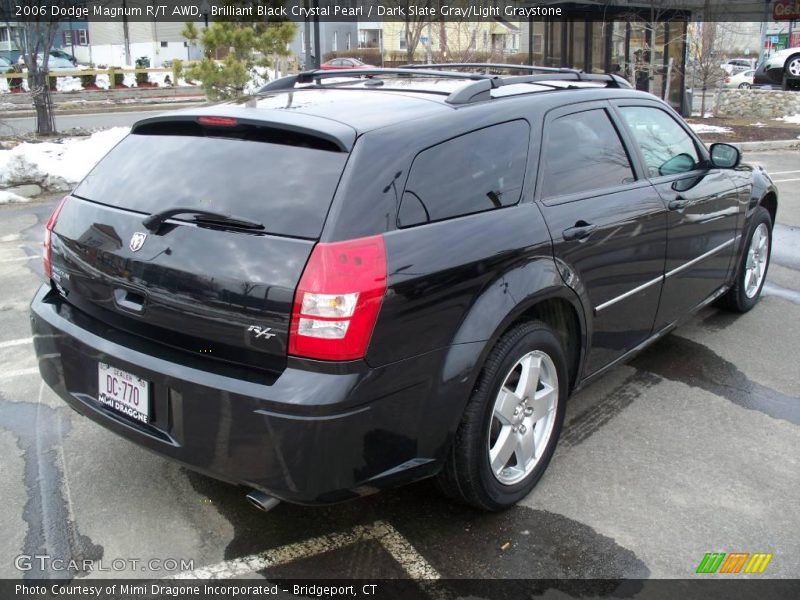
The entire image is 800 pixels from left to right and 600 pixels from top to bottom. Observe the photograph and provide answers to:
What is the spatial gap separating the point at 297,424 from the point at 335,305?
40 cm

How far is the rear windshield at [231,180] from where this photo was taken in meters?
2.65

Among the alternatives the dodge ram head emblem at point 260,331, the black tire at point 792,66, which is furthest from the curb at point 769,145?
the dodge ram head emblem at point 260,331

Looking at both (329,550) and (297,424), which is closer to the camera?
(297,424)

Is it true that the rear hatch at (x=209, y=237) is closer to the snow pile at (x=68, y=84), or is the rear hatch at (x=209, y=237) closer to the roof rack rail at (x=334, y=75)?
the roof rack rail at (x=334, y=75)

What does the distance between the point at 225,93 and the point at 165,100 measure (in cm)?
1622

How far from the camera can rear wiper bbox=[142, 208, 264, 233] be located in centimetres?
267

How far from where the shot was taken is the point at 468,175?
3045 mm

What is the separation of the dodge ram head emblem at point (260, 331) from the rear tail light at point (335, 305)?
0.08m

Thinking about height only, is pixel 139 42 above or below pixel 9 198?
above

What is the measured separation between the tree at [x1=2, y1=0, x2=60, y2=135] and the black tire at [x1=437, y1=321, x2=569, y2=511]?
14.6m

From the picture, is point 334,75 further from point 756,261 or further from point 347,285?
point 756,261

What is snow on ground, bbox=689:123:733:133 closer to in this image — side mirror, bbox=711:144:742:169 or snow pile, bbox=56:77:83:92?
side mirror, bbox=711:144:742:169

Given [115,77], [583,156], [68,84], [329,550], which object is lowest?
[329,550]
